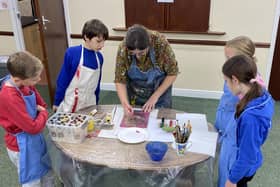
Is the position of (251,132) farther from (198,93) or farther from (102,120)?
(198,93)

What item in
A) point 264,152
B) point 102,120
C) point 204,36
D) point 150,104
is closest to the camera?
point 102,120

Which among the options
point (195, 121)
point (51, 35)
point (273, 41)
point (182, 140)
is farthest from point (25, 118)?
point (273, 41)

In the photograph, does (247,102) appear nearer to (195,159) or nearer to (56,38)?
(195,159)

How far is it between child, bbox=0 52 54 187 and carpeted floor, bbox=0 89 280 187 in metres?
0.59

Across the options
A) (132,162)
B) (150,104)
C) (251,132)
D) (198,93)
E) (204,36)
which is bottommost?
(198,93)

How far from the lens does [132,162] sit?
143 cm

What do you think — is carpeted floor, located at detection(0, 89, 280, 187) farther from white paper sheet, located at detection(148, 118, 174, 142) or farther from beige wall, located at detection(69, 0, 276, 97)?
white paper sheet, located at detection(148, 118, 174, 142)

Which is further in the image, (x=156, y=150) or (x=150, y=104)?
(x=150, y=104)

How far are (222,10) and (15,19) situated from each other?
218cm

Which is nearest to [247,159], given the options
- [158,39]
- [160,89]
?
[160,89]

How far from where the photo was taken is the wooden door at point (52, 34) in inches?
116

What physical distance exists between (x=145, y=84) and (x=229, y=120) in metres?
0.62

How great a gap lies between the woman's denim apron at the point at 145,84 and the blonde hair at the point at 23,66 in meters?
0.64

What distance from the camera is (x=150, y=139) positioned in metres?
1.59
